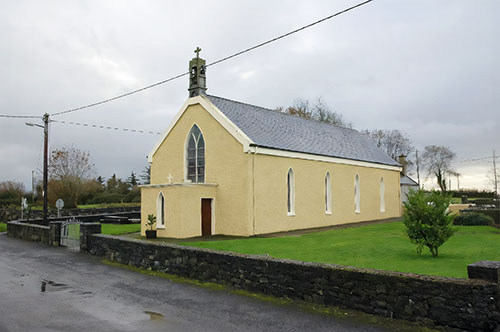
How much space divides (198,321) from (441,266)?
6750mm

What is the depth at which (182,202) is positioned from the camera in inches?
861

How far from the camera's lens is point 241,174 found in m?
22.4

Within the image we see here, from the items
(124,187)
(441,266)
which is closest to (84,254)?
(441,266)

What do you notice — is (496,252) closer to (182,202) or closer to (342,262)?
(342,262)

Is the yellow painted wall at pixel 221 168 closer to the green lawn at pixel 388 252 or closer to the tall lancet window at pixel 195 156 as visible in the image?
the tall lancet window at pixel 195 156

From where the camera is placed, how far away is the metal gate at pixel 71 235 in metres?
20.7

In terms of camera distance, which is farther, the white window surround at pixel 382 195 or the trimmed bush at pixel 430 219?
the white window surround at pixel 382 195

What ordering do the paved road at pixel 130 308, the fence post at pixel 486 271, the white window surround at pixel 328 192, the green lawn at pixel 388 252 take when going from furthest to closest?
the white window surround at pixel 328 192 → the green lawn at pixel 388 252 → the paved road at pixel 130 308 → the fence post at pixel 486 271

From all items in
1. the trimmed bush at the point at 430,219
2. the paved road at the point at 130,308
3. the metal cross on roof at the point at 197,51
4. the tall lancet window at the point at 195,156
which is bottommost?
the paved road at the point at 130,308

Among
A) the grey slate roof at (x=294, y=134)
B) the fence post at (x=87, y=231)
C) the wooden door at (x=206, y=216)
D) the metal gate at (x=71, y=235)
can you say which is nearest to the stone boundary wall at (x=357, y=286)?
the fence post at (x=87, y=231)

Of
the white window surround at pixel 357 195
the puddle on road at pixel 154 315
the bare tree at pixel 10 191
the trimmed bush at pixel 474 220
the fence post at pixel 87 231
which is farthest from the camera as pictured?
the bare tree at pixel 10 191

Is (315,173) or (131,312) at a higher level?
(315,173)

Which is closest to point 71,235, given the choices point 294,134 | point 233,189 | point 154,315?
point 233,189

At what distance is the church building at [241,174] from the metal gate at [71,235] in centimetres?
436
